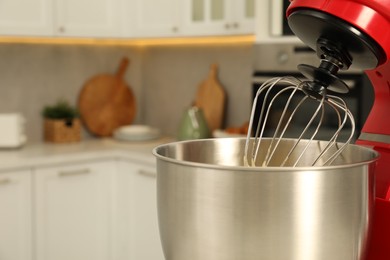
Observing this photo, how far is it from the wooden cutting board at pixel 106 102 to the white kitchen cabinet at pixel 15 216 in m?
0.79

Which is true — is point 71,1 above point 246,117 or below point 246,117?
above

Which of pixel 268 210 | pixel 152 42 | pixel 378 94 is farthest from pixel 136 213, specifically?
pixel 268 210

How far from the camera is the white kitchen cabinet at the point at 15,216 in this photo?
104 inches

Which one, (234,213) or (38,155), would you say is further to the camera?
(38,155)

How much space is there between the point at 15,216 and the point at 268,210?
220 centimetres

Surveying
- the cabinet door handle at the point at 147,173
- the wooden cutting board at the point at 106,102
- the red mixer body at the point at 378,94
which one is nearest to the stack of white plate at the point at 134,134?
the wooden cutting board at the point at 106,102

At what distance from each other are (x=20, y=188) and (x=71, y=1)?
89 centimetres

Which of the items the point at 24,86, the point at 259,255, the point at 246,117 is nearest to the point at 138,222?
the point at 246,117

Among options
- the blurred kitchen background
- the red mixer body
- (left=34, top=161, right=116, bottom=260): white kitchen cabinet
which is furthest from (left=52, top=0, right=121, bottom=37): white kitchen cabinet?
the red mixer body

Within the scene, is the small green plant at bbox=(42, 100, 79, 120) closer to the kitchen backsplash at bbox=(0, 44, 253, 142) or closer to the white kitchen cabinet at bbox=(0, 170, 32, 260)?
the kitchen backsplash at bbox=(0, 44, 253, 142)

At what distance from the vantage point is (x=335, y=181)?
2.19 ft

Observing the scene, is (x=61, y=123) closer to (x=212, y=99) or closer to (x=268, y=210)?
(x=212, y=99)

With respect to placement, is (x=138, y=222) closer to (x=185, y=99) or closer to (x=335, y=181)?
(x=185, y=99)

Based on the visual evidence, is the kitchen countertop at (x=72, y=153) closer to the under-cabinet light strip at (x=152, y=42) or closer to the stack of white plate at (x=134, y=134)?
the stack of white plate at (x=134, y=134)
